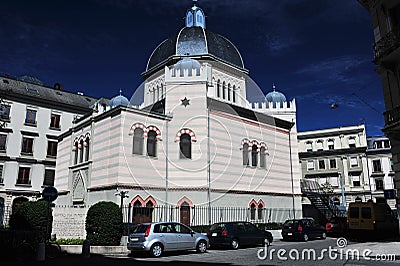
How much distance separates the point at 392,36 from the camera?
55.9 ft

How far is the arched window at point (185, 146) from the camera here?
24020 millimetres

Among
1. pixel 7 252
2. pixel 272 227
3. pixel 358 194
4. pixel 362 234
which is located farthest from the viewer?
pixel 358 194

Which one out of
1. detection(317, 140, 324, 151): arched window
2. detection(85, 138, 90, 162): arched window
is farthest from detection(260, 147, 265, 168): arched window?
detection(317, 140, 324, 151): arched window

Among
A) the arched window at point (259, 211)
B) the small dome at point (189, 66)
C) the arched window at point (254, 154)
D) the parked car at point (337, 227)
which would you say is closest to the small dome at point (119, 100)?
the small dome at point (189, 66)

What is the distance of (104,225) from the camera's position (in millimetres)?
17562

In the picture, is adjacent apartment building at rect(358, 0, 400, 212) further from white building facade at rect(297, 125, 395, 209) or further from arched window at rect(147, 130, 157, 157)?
white building facade at rect(297, 125, 395, 209)

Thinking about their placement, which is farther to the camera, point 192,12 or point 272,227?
point 192,12

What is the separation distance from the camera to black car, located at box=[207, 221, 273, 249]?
17328 millimetres

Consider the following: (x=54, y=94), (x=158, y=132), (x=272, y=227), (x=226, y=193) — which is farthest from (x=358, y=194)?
(x=54, y=94)

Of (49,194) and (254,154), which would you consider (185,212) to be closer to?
(254,154)

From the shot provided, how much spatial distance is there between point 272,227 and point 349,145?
1358 inches

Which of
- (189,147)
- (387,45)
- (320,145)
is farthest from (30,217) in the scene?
(320,145)

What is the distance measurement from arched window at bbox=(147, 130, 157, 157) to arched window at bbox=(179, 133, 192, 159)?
1.84 m

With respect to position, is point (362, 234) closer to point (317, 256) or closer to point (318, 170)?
point (317, 256)
